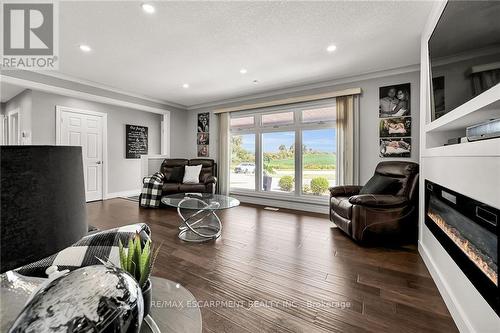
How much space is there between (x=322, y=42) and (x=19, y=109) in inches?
230

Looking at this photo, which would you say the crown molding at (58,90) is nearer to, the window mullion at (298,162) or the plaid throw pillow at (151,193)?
the plaid throw pillow at (151,193)

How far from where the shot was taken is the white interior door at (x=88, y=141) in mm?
4500

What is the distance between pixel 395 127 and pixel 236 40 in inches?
109

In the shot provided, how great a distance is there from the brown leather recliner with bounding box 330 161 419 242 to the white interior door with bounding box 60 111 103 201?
5.06m

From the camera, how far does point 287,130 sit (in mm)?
4543

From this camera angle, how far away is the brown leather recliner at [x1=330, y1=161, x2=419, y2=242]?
2.55 m

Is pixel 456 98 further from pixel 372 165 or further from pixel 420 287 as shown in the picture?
pixel 372 165

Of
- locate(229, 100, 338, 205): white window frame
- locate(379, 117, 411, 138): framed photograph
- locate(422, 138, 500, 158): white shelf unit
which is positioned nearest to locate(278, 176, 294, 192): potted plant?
locate(229, 100, 338, 205): white window frame

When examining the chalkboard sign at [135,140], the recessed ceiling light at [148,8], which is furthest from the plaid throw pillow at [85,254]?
the chalkboard sign at [135,140]

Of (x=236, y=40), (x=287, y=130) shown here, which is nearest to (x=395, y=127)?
(x=287, y=130)

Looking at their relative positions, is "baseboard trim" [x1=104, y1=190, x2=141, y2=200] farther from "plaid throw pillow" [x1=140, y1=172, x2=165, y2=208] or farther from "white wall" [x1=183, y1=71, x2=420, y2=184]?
"white wall" [x1=183, y1=71, x2=420, y2=184]

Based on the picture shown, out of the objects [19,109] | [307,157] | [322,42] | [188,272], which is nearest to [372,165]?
[307,157]

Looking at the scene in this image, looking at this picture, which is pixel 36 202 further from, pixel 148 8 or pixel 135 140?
pixel 135 140

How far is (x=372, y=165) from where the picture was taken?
3643 millimetres
